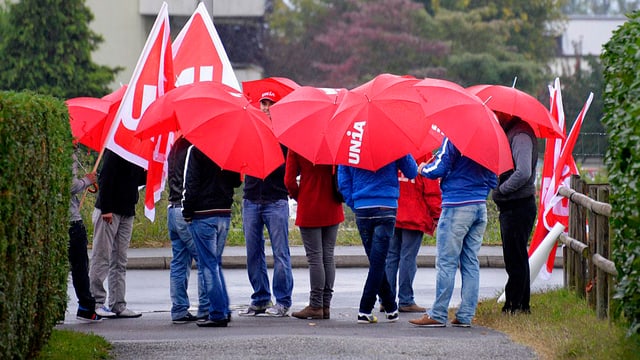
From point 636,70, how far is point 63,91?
105 ft

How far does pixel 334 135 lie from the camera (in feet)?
34.1

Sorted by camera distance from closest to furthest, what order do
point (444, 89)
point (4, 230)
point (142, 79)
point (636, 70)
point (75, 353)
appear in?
point (4, 230), point (636, 70), point (75, 353), point (444, 89), point (142, 79)

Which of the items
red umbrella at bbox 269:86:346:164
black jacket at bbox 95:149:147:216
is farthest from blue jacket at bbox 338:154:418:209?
black jacket at bbox 95:149:147:216

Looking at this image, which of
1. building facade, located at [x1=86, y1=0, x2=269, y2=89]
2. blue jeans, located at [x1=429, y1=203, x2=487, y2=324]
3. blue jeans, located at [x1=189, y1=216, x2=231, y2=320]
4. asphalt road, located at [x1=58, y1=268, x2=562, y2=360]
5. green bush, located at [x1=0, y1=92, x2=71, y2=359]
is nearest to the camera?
green bush, located at [x1=0, y1=92, x2=71, y2=359]

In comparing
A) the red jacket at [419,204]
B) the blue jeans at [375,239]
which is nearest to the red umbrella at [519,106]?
the blue jeans at [375,239]

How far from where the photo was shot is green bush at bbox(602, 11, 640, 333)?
699 cm

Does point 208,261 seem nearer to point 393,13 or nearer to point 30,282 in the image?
point 30,282

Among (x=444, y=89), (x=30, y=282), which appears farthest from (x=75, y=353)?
(x=444, y=89)

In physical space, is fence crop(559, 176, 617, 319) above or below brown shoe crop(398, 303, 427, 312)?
above

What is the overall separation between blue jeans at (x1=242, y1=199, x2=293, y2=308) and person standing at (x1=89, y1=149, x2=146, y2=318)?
1.07 meters

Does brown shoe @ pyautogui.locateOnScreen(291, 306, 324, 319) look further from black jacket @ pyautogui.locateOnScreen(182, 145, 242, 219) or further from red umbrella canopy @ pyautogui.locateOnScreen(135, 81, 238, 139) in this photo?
red umbrella canopy @ pyautogui.locateOnScreen(135, 81, 238, 139)

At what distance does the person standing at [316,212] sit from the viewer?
11.1 metres

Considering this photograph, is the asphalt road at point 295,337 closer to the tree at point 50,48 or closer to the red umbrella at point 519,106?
the red umbrella at point 519,106

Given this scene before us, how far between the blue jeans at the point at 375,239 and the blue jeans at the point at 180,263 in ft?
4.60
